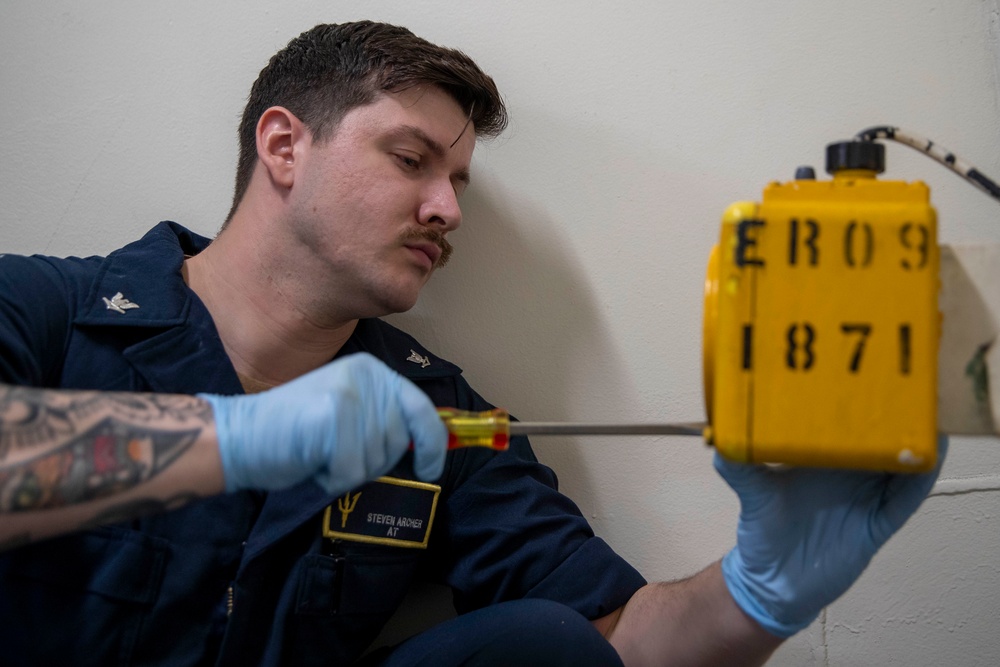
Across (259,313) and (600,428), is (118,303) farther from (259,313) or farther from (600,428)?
(600,428)

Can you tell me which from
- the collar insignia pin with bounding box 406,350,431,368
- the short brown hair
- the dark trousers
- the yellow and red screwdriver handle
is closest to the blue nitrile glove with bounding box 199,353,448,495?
the yellow and red screwdriver handle

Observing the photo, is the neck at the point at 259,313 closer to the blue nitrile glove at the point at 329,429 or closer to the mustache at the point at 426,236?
the mustache at the point at 426,236

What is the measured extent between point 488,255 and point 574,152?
240 millimetres

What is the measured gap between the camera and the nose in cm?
117

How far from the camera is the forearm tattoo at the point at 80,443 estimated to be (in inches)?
28.1

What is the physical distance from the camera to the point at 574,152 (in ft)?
4.57

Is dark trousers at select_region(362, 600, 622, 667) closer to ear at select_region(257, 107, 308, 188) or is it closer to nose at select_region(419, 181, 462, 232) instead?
nose at select_region(419, 181, 462, 232)

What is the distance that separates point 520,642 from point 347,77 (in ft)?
2.82

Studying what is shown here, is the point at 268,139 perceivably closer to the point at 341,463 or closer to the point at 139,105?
the point at 139,105

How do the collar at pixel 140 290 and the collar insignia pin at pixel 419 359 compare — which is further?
the collar insignia pin at pixel 419 359

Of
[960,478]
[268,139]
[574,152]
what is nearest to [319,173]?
[268,139]

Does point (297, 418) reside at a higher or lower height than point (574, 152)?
lower

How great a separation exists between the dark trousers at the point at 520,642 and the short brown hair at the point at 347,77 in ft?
2.44

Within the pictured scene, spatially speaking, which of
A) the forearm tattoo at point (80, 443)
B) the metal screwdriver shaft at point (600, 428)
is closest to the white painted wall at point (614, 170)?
the metal screwdriver shaft at point (600, 428)
